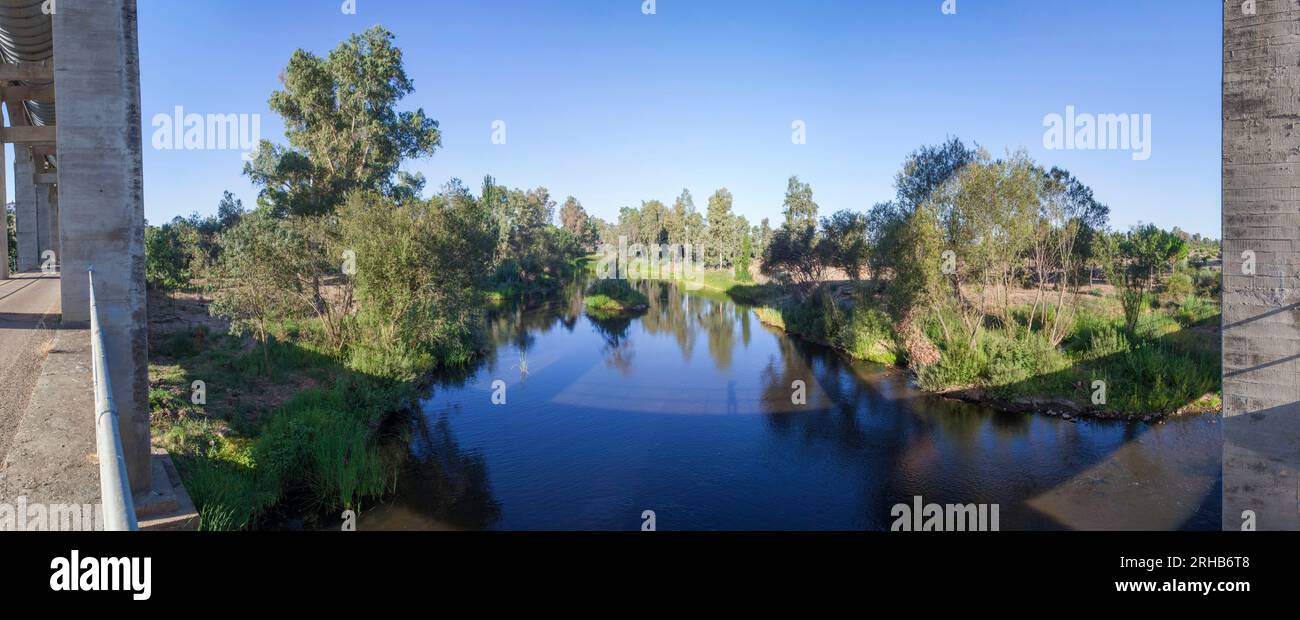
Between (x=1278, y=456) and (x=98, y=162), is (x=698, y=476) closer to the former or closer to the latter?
(x=1278, y=456)

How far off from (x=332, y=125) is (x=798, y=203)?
29974 mm

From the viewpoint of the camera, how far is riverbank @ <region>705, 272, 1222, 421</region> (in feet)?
58.4

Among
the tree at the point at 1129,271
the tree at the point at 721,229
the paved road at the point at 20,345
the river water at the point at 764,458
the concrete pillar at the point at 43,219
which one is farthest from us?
the tree at the point at 721,229

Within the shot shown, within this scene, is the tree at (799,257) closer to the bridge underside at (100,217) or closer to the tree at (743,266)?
the tree at (743,266)

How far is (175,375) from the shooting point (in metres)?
15.1

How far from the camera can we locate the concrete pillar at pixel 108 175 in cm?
761

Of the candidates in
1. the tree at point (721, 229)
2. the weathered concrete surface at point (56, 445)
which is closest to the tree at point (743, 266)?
the tree at point (721, 229)

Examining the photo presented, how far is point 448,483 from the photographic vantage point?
556 inches

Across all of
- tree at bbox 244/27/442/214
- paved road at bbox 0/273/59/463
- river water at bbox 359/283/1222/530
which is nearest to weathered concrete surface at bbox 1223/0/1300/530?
river water at bbox 359/283/1222/530

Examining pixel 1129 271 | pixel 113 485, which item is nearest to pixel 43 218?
pixel 113 485

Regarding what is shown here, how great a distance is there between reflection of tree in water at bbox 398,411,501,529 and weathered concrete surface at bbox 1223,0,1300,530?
37.5 ft

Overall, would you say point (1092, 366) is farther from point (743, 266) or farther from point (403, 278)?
point (743, 266)

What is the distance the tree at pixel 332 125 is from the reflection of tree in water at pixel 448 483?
703 inches
